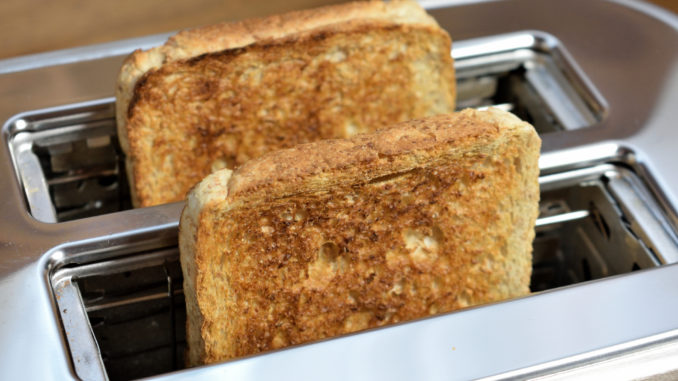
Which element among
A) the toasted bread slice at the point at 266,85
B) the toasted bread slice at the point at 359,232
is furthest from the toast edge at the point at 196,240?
the toasted bread slice at the point at 266,85

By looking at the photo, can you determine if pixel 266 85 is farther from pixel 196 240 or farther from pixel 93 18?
pixel 93 18

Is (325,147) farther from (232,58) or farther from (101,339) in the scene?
(101,339)

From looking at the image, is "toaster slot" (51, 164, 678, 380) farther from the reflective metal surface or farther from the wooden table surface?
the wooden table surface

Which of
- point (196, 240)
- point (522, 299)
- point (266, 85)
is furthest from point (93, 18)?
point (522, 299)

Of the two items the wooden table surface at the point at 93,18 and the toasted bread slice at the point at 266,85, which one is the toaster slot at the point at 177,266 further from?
the wooden table surface at the point at 93,18

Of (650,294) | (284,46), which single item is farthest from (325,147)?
(650,294)
